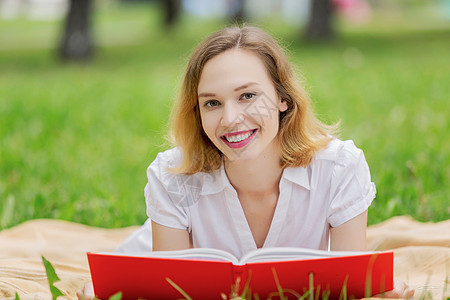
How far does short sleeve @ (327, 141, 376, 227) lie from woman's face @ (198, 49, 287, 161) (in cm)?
34

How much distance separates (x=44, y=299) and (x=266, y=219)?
98cm

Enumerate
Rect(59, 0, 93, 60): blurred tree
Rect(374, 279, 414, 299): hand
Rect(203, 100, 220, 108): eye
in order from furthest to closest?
Rect(59, 0, 93, 60): blurred tree → Rect(203, 100, 220, 108): eye → Rect(374, 279, 414, 299): hand

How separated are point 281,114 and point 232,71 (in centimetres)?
36

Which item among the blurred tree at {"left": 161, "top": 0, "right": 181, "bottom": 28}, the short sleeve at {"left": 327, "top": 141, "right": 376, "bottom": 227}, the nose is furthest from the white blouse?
the blurred tree at {"left": 161, "top": 0, "right": 181, "bottom": 28}

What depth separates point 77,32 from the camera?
41.9ft

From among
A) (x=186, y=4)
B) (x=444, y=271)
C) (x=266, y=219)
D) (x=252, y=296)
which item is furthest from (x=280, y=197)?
(x=186, y=4)

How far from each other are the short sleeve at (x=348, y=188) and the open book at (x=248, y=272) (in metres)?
0.45

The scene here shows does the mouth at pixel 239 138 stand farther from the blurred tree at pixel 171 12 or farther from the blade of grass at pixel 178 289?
the blurred tree at pixel 171 12

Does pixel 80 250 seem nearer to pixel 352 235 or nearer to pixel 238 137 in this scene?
pixel 238 137

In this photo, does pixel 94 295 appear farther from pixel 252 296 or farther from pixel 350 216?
pixel 350 216

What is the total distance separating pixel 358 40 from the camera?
15219 millimetres

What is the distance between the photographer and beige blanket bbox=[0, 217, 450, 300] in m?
3.09

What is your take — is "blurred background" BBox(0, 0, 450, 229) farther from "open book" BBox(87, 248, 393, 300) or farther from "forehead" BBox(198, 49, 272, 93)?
"open book" BBox(87, 248, 393, 300)

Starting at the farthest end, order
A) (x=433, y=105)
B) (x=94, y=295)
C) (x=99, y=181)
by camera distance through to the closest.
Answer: (x=433, y=105) < (x=99, y=181) < (x=94, y=295)
